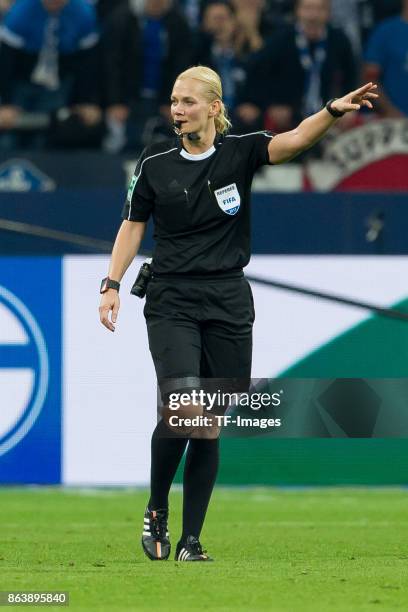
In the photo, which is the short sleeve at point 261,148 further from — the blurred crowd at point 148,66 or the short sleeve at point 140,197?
the blurred crowd at point 148,66

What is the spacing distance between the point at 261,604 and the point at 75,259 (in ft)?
15.7

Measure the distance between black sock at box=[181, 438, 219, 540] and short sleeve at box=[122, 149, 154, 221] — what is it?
0.90m

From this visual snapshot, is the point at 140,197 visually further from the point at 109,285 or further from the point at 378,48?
the point at 378,48

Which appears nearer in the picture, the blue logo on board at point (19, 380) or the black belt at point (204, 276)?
the black belt at point (204, 276)

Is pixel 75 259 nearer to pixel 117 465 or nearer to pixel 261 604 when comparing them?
pixel 117 465

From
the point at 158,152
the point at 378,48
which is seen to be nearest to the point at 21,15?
the point at 378,48

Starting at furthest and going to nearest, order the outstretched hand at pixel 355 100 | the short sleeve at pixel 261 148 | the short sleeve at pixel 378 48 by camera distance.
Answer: the short sleeve at pixel 378 48 < the short sleeve at pixel 261 148 < the outstretched hand at pixel 355 100

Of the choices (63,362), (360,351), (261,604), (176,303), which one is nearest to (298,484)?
(360,351)

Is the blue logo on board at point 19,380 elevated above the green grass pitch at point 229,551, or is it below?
above

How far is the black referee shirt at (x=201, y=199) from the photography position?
6.31 metres

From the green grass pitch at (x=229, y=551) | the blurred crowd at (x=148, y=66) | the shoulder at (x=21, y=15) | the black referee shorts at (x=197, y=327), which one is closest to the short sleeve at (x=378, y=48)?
the blurred crowd at (x=148, y=66)

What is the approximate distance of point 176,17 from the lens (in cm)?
1283

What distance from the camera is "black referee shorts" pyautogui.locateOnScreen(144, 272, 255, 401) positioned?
6.25m

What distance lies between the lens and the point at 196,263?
6.30 meters
